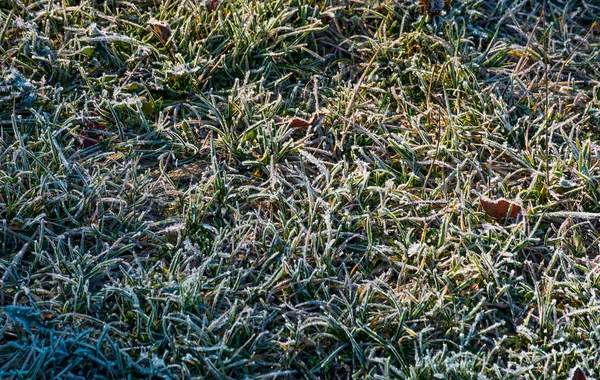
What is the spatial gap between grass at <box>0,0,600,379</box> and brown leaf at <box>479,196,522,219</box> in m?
0.03

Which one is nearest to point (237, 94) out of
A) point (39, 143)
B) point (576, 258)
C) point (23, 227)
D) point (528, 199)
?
Result: point (39, 143)

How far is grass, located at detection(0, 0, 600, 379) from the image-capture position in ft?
8.78

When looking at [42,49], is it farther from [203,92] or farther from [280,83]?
[280,83]

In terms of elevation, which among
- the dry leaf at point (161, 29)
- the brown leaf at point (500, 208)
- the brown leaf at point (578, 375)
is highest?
the dry leaf at point (161, 29)

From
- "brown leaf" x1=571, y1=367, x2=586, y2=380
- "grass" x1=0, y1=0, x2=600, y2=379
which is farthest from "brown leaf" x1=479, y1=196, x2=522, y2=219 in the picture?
"brown leaf" x1=571, y1=367, x2=586, y2=380

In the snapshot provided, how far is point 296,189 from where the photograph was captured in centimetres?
319

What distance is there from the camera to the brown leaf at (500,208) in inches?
123

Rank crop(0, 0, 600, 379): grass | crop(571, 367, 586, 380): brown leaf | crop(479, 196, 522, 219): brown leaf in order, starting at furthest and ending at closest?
crop(479, 196, 522, 219): brown leaf → crop(0, 0, 600, 379): grass → crop(571, 367, 586, 380): brown leaf

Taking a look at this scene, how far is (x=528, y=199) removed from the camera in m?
3.23

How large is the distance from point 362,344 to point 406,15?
1.92 meters

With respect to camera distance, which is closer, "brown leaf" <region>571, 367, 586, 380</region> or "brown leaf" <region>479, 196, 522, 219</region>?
"brown leaf" <region>571, 367, 586, 380</region>

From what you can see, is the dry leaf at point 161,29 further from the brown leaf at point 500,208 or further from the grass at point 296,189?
the brown leaf at point 500,208

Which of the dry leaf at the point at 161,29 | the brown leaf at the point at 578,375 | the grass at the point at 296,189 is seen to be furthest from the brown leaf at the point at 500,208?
the dry leaf at the point at 161,29

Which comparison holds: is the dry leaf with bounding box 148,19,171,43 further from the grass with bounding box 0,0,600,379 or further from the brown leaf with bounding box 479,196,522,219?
the brown leaf with bounding box 479,196,522,219
